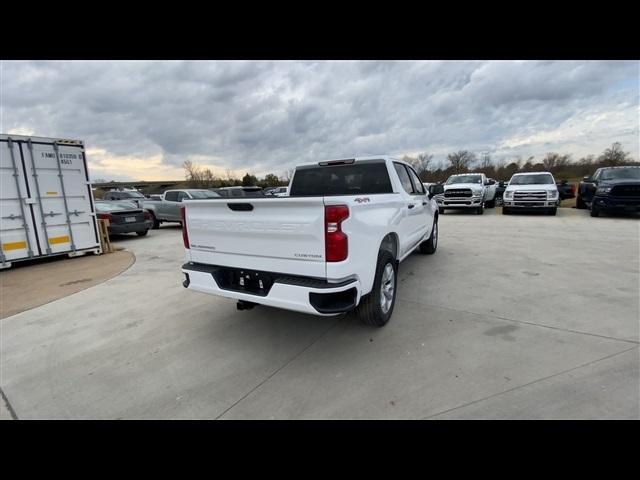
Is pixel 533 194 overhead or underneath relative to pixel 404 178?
underneath

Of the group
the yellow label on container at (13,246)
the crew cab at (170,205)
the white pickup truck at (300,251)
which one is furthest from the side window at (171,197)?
the white pickup truck at (300,251)

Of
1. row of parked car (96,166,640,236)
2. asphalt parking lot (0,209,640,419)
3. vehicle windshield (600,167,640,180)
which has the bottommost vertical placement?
asphalt parking lot (0,209,640,419)

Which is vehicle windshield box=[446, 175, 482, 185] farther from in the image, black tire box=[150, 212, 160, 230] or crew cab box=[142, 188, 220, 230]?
black tire box=[150, 212, 160, 230]

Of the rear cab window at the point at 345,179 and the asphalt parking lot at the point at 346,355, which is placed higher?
the rear cab window at the point at 345,179

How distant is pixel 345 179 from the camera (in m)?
4.42

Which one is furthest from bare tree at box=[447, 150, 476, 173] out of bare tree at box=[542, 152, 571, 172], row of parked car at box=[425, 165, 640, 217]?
row of parked car at box=[425, 165, 640, 217]

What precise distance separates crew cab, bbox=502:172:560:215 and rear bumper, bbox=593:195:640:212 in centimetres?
133

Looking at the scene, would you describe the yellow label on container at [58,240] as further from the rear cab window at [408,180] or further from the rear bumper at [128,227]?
the rear cab window at [408,180]

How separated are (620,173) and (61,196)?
60.5ft

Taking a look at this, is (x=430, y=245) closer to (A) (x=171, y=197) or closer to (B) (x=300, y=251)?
(B) (x=300, y=251)

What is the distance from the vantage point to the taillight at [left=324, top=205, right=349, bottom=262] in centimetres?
248

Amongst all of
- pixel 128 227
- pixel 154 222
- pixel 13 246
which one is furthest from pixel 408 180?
pixel 154 222

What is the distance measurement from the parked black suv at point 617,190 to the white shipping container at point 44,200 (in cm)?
1685

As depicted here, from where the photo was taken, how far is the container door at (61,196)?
7105 millimetres
